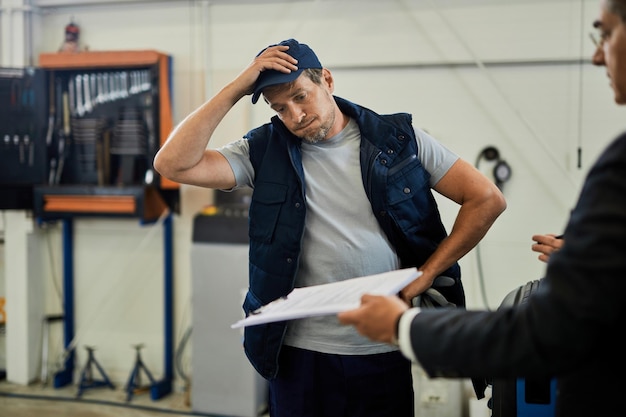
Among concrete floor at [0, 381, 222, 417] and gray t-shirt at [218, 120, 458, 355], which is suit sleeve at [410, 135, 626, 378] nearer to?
gray t-shirt at [218, 120, 458, 355]

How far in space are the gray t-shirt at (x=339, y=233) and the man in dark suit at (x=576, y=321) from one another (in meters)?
0.61

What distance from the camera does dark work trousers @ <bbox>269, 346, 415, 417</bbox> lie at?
165 centimetres

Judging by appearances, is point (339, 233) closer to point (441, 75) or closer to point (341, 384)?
point (341, 384)

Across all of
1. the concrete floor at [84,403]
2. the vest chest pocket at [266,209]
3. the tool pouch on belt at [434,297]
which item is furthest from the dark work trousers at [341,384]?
the concrete floor at [84,403]

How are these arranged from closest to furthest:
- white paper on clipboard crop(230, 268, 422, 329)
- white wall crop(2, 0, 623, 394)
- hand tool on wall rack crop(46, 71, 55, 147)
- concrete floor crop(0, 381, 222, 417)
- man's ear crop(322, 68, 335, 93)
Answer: white paper on clipboard crop(230, 268, 422, 329)
man's ear crop(322, 68, 335, 93)
white wall crop(2, 0, 623, 394)
concrete floor crop(0, 381, 222, 417)
hand tool on wall rack crop(46, 71, 55, 147)

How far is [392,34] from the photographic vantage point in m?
3.63

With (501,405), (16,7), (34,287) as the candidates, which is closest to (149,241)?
(34,287)

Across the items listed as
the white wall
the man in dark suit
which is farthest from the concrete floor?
the man in dark suit

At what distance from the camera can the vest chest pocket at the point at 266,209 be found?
170 centimetres

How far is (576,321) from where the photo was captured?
0.89 m

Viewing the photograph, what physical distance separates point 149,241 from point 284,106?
103 inches

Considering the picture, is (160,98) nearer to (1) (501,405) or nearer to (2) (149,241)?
(2) (149,241)

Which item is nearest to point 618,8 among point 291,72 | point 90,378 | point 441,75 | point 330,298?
point 330,298

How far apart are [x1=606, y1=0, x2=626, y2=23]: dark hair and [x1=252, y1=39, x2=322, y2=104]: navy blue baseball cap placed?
0.87m
